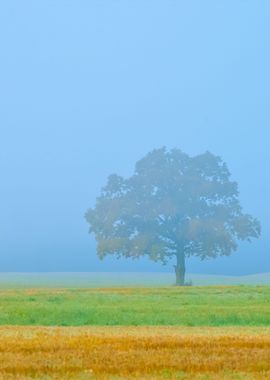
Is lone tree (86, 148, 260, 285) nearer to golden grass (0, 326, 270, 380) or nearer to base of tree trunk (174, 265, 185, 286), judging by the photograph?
base of tree trunk (174, 265, 185, 286)

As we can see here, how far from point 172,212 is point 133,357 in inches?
2602

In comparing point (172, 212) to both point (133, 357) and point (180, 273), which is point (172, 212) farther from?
point (133, 357)

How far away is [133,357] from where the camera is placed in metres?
21.7

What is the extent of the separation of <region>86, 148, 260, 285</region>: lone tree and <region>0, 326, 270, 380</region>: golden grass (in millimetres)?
58943

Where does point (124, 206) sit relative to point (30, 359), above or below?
above

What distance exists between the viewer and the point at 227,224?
89.8m

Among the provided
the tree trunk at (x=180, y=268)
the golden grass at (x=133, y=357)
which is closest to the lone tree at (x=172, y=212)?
the tree trunk at (x=180, y=268)

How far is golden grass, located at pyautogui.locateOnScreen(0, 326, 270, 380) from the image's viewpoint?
62.5 ft

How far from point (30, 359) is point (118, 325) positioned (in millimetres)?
17924

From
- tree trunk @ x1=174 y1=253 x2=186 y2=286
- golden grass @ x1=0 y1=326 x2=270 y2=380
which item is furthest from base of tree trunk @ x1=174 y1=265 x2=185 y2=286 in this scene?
golden grass @ x1=0 y1=326 x2=270 y2=380

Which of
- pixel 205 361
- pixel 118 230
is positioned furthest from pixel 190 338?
pixel 118 230

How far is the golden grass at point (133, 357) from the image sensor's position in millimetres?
19062

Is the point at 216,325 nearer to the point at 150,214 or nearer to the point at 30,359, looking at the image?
the point at 30,359

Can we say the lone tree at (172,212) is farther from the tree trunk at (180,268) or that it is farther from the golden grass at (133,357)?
the golden grass at (133,357)
